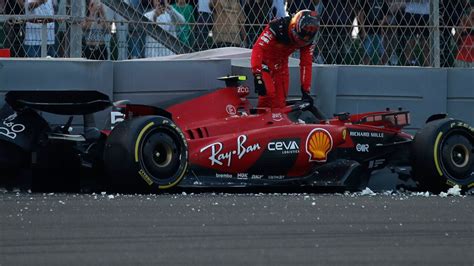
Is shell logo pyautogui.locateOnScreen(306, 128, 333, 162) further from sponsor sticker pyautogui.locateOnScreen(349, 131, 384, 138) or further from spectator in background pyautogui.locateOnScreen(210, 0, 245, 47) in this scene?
spectator in background pyautogui.locateOnScreen(210, 0, 245, 47)

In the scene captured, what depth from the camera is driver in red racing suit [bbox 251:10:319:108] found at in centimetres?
1159

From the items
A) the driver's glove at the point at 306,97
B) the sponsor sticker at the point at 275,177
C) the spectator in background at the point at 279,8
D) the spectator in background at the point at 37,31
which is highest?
the spectator in background at the point at 279,8

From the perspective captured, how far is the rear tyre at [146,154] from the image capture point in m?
9.79

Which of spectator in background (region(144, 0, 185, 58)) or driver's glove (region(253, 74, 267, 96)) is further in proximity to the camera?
spectator in background (region(144, 0, 185, 58))

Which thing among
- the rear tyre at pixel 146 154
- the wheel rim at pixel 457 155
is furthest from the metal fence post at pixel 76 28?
the wheel rim at pixel 457 155

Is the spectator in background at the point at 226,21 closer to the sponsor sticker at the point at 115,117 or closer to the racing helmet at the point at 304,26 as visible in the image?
the racing helmet at the point at 304,26

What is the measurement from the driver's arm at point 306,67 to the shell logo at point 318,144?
20.7 inches

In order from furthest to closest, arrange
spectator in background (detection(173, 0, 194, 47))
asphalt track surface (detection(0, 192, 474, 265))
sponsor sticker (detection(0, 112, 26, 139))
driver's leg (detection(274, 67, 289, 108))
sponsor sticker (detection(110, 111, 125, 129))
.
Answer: spectator in background (detection(173, 0, 194, 47)) → driver's leg (detection(274, 67, 289, 108)) → sponsor sticker (detection(110, 111, 125, 129)) → sponsor sticker (detection(0, 112, 26, 139)) → asphalt track surface (detection(0, 192, 474, 265))

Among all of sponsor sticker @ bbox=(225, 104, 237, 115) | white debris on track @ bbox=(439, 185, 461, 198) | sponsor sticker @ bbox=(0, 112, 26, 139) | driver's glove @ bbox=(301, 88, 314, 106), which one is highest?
driver's glove @ bbox=(301, 88, 314, 106)

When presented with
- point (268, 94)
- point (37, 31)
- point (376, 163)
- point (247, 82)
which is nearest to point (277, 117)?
point (268, 94)

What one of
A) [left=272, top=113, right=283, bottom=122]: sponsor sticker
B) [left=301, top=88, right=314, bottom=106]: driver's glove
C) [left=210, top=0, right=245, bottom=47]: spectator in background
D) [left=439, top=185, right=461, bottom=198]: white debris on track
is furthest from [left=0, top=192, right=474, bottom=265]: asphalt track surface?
[left=210, top=0, right=245, bottom=47]: spectator in background

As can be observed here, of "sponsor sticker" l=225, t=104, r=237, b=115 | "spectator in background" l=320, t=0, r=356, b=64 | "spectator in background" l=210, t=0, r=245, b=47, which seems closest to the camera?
"sponsor sticker" l=225, t=104, r=237, b=115

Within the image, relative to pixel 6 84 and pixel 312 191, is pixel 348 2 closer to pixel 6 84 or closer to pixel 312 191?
pixel 312 191

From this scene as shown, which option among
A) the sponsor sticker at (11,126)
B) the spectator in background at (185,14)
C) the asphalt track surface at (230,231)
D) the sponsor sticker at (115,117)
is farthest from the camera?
the spectator in background at (185,14)
